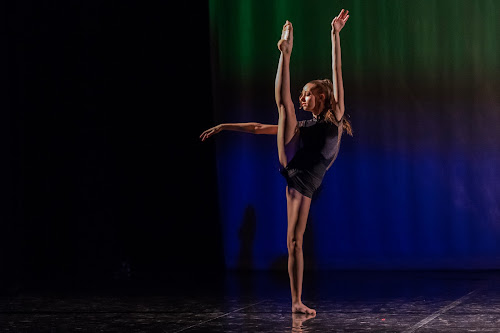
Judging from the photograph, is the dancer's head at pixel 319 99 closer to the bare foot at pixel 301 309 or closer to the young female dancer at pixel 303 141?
the young female dancer at pixel 303 141

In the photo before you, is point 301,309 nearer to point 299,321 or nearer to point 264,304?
point 299,321

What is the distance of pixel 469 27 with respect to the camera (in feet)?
19.4

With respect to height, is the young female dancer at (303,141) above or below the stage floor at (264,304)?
above

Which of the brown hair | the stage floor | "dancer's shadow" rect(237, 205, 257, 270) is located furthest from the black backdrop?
the brown hair

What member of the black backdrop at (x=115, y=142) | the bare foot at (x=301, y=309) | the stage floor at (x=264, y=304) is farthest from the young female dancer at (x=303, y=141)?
the black backdrop at (x=115, y=142)

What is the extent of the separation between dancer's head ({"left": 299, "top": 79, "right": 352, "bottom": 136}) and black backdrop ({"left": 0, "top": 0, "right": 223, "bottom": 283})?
2.26 meters

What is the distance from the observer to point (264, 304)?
4.42 m

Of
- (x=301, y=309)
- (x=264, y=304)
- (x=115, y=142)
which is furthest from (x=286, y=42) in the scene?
(x=115, y=142)

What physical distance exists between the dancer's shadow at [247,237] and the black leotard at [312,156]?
2332mm

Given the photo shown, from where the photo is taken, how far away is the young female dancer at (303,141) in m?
3.93

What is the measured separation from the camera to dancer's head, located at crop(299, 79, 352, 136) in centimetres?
401

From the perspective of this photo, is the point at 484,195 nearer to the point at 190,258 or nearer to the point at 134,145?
the point at 190,258

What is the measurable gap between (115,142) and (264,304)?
2.58 m

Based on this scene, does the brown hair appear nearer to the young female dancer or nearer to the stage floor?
the young female dancer
